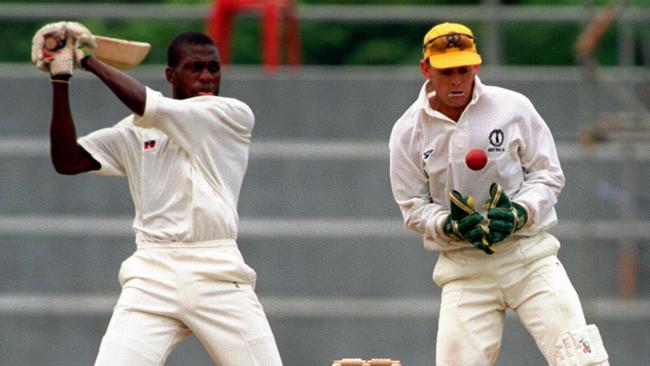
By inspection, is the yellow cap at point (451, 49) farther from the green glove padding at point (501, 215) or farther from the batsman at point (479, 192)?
the green glove padding at point (501, 215)

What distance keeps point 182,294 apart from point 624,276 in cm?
580

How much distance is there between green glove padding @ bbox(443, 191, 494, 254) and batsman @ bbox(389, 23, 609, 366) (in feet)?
0.10

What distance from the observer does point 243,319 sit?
21.7ft

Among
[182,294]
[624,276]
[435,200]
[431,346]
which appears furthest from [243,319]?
[624,276]

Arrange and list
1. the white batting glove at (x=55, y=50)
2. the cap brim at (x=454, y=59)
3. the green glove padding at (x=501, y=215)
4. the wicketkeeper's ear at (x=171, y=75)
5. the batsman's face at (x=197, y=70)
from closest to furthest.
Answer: the white batting glove at (x=55, y=50), the green glove padding at (x=501, y=215), the cap brim at (x=454, y=59), the batsman's face at (x=197, y=70), the wicketkeeper's ear at (x=171, y=75)

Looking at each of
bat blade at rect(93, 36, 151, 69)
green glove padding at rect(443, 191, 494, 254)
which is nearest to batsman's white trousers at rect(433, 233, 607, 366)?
green glove padding at rect(443, 191, 494, 254)

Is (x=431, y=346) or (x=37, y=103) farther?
(x=37, y=103)

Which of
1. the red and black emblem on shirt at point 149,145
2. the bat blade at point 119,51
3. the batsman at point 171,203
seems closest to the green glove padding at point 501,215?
the batsman at point 171,203

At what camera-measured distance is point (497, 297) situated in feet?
22.4

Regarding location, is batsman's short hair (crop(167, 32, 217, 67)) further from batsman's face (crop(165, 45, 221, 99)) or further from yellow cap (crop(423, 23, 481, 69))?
yellow cap (crop(423, 23, 481, 69))

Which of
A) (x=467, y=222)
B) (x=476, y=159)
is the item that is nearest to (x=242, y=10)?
(x=476, y=159)

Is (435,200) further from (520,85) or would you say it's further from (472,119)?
(520,85)

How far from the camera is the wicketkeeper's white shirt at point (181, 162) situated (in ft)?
21.8

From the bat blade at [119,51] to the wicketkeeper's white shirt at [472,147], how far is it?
1.16 metres
